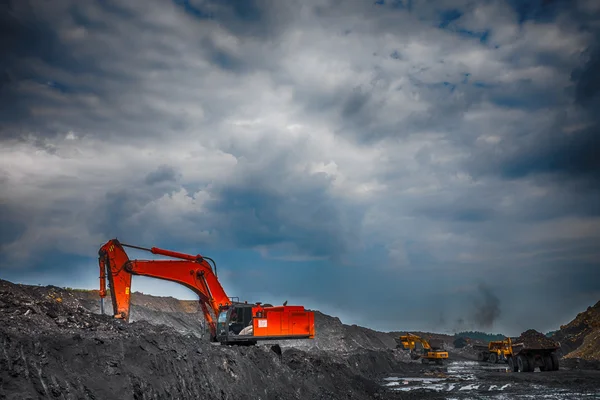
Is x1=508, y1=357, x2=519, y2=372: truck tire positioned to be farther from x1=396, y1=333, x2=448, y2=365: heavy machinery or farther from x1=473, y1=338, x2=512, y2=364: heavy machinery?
x1=396, y1=333, x2=448, y2=365: heavy machinery

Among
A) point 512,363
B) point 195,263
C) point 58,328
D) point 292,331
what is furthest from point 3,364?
point 512,363

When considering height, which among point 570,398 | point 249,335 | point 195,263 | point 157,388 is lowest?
point 570,398

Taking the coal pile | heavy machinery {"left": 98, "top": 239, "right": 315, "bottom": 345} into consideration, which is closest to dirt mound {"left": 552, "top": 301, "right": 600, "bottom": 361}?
heavy machinery {"left": 98, "top": 239, "right": 315, "bottom": 345}

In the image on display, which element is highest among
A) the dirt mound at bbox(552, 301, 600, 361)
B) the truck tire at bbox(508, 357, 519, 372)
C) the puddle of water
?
the dirt mound at bbox(552, 301, 600, 361)

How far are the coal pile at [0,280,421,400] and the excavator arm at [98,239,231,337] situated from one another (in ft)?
4.24

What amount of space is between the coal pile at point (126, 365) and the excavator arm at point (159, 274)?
1.29 m

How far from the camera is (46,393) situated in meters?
10.2

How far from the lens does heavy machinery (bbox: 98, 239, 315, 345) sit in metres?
20.1

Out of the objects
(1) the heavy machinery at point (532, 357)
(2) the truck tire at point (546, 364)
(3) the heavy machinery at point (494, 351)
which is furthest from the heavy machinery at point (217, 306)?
(3) the heavy machinery at point (494, 351)

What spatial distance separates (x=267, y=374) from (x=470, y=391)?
1154 cm

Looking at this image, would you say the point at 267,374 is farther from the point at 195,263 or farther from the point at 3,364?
the point at 3,364

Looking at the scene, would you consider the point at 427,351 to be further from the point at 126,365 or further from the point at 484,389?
the point at 126,365

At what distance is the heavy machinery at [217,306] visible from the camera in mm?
20078

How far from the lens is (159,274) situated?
21.3 meters
